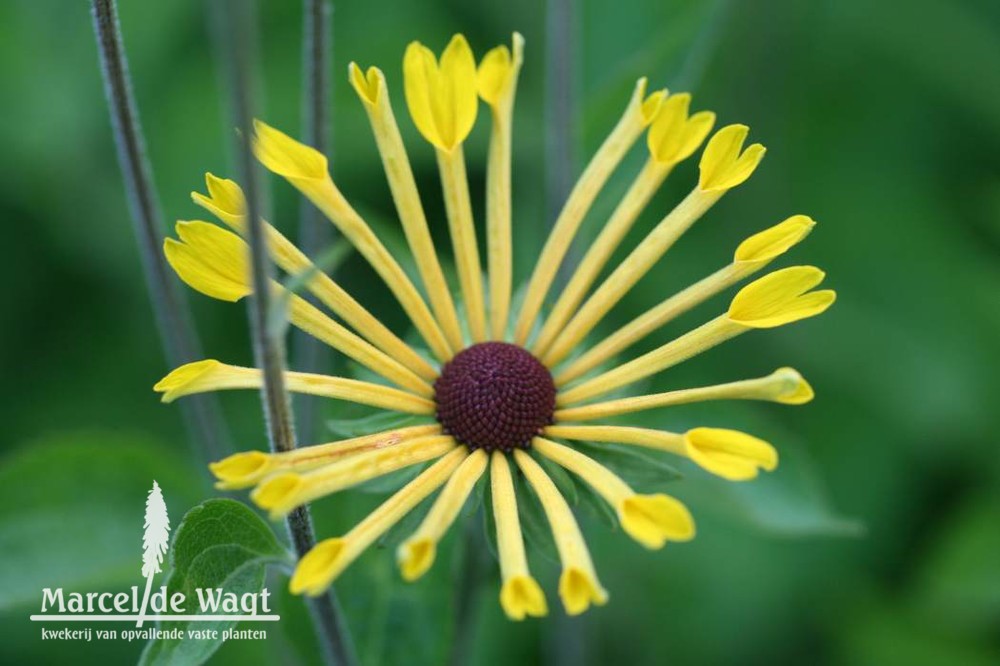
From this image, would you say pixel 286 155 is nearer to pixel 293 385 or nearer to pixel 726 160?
pixel 293 385

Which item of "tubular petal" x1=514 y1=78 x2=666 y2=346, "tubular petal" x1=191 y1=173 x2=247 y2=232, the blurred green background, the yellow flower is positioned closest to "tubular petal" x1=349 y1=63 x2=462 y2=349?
the yellow flower

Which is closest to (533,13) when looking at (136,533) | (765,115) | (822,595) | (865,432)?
(765,115)

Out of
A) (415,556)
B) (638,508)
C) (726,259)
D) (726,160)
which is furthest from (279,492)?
(726,259)

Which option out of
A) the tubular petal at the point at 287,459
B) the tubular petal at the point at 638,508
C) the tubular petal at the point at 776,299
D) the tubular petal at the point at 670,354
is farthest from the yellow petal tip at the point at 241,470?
the tubular petal at the point at 776,299

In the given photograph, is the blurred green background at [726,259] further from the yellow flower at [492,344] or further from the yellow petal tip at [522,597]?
the yellow petal tip at [522,597]

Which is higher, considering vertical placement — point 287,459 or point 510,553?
point 287,459

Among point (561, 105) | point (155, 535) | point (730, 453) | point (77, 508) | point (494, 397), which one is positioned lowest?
point (730, 453)

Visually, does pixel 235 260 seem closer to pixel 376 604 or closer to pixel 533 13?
pixel 376 604
